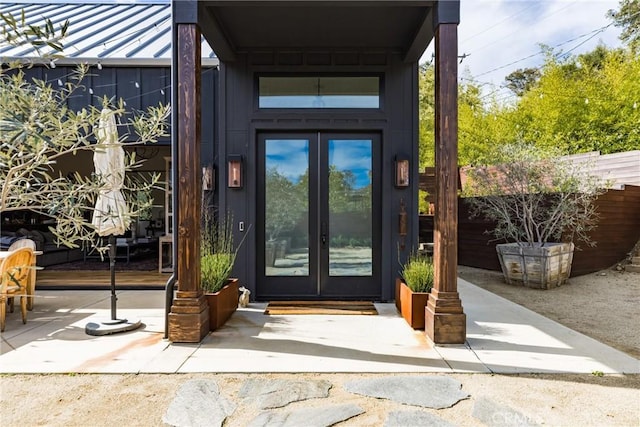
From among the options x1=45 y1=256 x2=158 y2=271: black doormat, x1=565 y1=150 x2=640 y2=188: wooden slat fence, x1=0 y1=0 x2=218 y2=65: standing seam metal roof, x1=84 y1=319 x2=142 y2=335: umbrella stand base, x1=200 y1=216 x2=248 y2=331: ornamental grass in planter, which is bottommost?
x1=84 y1=319 x2=142 y2=335: umbrella stand base

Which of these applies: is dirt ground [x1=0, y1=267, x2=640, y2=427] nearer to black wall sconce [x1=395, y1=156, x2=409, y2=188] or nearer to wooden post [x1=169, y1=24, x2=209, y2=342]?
wooden post [x1=169, y1=24, x2=209, y2=342]

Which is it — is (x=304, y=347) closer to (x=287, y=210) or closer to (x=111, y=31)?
(x=287, y=210)

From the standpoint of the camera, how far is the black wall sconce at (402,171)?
489cm

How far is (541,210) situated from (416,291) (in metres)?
3.83

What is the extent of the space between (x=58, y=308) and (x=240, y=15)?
3.99 m

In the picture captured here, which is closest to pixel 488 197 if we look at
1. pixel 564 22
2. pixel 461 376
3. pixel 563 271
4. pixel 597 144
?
pixel 563 271

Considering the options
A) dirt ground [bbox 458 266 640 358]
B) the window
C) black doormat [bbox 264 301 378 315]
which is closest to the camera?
dirt ground [bbox 458 266 640 358]

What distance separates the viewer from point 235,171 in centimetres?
495

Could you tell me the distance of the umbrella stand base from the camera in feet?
12.0

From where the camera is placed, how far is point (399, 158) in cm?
492

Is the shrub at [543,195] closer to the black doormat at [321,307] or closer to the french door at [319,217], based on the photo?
the french door at [319,217]

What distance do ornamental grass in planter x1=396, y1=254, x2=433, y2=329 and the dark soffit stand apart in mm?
2445

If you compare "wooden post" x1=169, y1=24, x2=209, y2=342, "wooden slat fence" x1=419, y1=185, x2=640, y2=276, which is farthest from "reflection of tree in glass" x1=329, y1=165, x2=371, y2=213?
"wooden slat fence" x1=419, y1=185, x2=640, y2=276

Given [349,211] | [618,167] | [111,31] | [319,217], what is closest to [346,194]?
[349,211]
